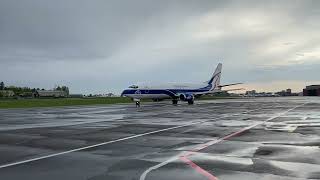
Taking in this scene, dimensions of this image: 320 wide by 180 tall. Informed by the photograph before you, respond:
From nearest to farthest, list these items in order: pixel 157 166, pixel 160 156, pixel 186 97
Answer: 1. pixel 157 166
2. pixel 160 156
3. pixel 186 97

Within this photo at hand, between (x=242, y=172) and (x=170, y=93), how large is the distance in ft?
209

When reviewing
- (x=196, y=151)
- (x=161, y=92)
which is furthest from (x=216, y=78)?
(x=196, y=151)

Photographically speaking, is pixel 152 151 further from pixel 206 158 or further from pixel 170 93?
pixel 170 93

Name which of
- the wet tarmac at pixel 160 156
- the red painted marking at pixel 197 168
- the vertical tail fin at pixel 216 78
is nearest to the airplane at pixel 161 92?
the vertical tail fin at pixel 216 78

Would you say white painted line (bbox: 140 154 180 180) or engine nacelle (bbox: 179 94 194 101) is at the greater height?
engine nacelle (bbox: 179 94 194 101)

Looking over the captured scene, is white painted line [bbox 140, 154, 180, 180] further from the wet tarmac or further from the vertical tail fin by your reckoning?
the vertical tail fin

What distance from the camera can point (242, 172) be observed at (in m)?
10.1

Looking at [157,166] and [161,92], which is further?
[161,92]

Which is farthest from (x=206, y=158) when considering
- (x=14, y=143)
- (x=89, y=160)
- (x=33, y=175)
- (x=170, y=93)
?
(x=170, y=93)

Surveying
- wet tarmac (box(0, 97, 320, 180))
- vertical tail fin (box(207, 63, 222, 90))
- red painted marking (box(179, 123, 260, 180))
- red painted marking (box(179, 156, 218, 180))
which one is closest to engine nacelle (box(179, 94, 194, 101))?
vertical tail fin (box(207, 63, 222, 90))

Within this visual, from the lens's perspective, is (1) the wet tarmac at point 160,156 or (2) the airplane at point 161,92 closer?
(1) the wet tarmac at point 160,156

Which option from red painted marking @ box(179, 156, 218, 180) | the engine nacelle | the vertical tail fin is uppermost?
the vertical tail fin

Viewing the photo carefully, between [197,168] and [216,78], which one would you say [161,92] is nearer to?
[216,78]

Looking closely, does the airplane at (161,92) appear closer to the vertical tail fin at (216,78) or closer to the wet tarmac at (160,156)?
the vertical tail fin at (216,78)
